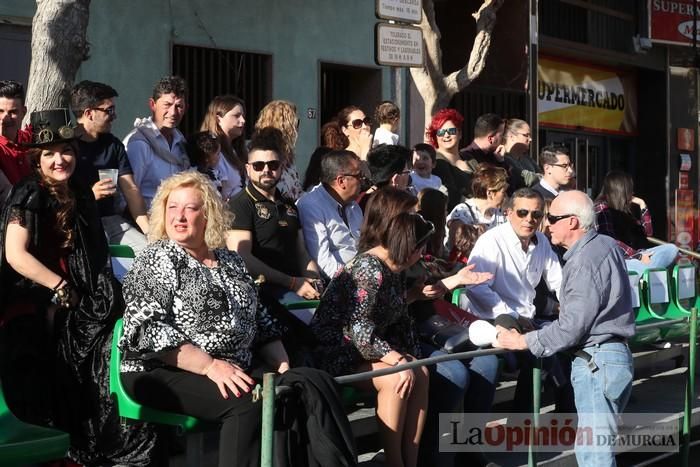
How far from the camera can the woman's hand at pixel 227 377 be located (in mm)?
4879

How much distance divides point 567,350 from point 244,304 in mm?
1822

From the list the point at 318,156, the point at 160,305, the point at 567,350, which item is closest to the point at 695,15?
the point at 318,156

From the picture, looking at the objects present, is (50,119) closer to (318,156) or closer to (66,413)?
(66,413)

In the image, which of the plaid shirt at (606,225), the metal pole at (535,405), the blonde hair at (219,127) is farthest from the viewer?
the plaid shirt at (606,225)

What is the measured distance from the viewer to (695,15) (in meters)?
20.2

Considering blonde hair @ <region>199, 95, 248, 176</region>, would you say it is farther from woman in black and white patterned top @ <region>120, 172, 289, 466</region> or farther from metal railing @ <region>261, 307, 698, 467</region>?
metal railing @ <region>261, 307, 698, 467</region>

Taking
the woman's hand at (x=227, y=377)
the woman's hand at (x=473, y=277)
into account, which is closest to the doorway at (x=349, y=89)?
the woman's hand at (x=473, y=277)

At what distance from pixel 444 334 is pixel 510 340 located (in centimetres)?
80

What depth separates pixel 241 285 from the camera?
5.26 meters

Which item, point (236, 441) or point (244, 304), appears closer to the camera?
point (236, 441)

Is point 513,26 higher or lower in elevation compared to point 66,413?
higher

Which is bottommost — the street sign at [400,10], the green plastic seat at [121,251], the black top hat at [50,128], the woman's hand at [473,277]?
the woman's hand at [473,277]

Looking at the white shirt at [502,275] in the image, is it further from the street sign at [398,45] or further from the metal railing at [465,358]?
the street sign at [398,45]

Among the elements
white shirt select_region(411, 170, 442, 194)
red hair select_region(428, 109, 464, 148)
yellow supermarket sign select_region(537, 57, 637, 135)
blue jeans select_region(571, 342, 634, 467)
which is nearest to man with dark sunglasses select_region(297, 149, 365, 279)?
white shirt select_region(411, 170, 442, 194)
